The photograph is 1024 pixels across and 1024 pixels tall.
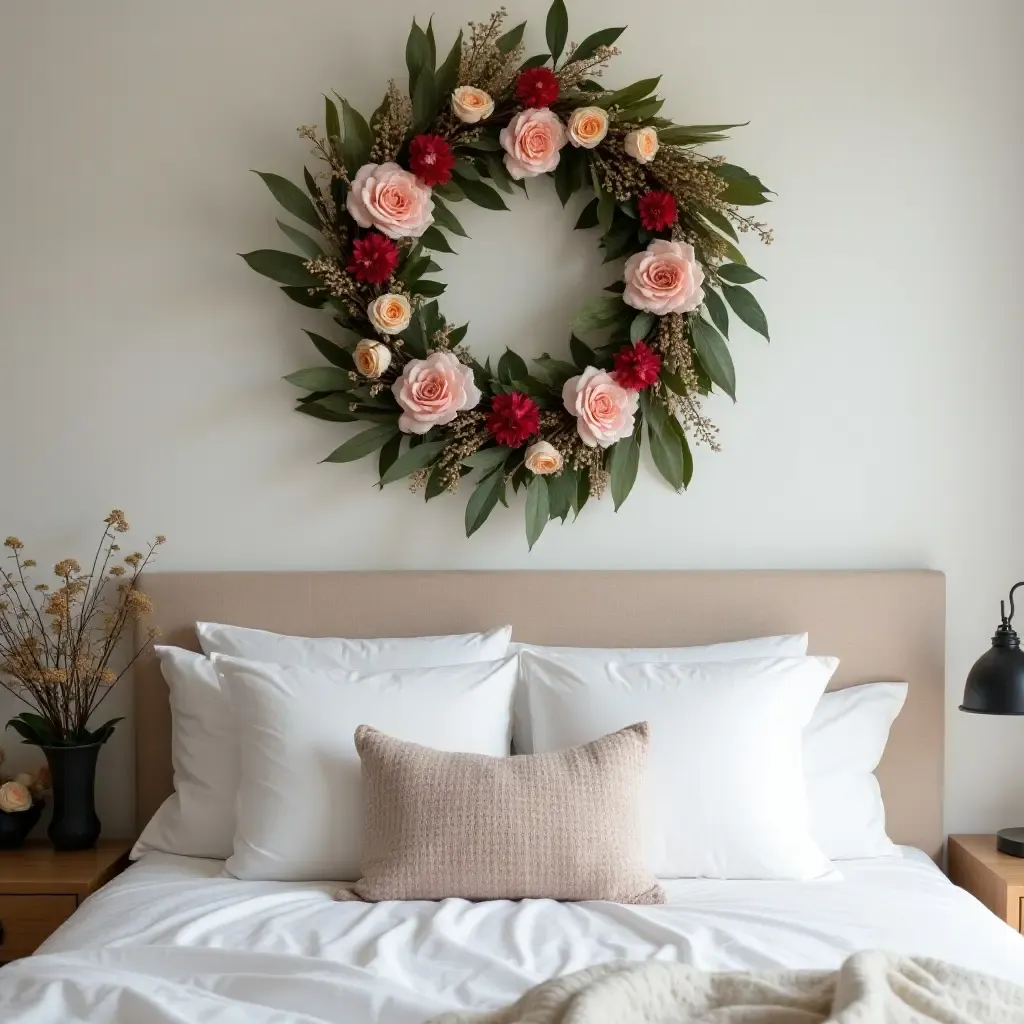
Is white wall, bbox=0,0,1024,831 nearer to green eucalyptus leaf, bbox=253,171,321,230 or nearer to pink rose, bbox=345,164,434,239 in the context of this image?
green eucalyptus leaf, bbox=253,171,321,230

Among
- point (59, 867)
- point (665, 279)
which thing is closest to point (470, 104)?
point (665, 279)

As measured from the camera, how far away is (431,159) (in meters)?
2.66

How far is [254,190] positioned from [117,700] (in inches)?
49.8

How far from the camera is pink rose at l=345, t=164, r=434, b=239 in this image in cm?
264

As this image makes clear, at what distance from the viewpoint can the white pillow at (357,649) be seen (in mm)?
2646

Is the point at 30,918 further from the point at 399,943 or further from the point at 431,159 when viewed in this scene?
the point at 431,159

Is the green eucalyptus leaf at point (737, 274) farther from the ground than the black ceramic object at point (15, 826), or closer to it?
farther from the ground

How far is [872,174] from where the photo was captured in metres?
2.83

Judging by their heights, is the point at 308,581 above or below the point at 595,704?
above

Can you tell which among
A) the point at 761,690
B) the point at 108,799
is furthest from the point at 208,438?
the point at 761,690

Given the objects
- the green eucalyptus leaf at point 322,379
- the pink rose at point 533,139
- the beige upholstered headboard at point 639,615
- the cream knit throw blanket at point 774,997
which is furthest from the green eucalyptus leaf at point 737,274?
the cream knit throw blanket at point 774,997

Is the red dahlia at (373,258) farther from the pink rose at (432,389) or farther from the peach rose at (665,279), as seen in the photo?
the peach rose at (665,279)

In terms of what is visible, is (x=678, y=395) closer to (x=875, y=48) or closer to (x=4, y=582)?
(x=875, y=48)

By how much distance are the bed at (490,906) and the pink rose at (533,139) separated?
94cm
